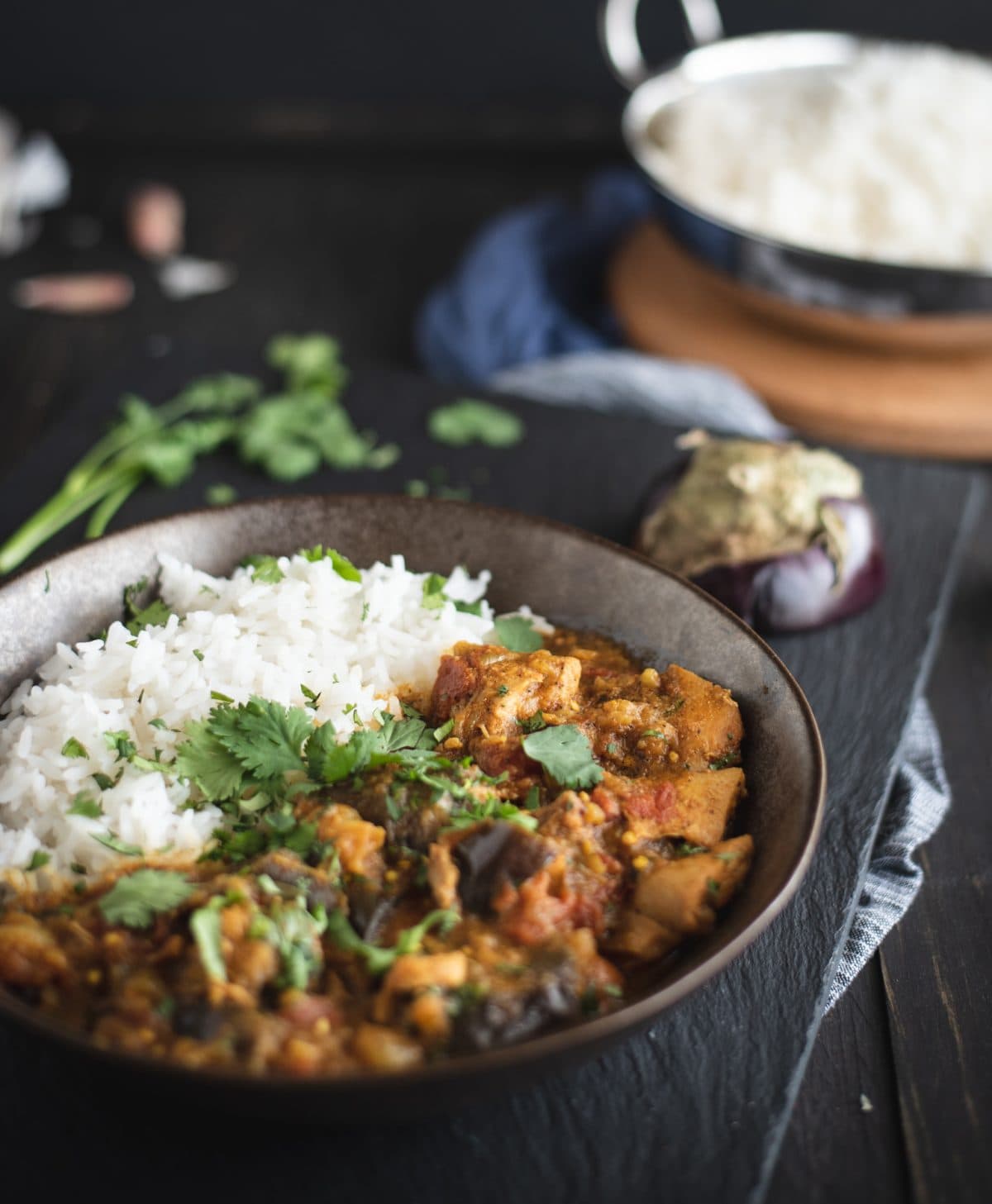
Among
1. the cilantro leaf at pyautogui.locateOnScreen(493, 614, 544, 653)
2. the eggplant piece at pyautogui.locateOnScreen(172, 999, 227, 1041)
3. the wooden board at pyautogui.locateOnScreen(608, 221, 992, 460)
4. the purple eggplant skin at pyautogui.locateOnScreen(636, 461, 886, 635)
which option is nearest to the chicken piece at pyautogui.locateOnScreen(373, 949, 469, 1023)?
the eggplant piece at pyautogui.locateOnScreen(172, 999, 227, 1041)

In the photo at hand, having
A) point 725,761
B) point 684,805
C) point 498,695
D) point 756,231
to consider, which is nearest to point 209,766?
point 498,695

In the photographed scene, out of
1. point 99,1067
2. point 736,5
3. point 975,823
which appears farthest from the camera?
point 736,5

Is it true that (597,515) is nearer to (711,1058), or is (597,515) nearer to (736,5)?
(711,1058)

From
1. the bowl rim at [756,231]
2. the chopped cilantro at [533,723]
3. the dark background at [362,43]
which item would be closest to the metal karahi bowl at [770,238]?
the bowl rim at [756,231]

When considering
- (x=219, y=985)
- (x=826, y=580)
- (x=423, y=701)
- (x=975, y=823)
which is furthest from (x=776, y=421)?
(x=219, y=985)

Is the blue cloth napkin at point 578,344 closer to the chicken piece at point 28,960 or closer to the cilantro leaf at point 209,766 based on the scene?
the cilantro leaf at point 209,766

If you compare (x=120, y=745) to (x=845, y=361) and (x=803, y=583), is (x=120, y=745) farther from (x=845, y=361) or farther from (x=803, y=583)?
(x=845, y=361)
